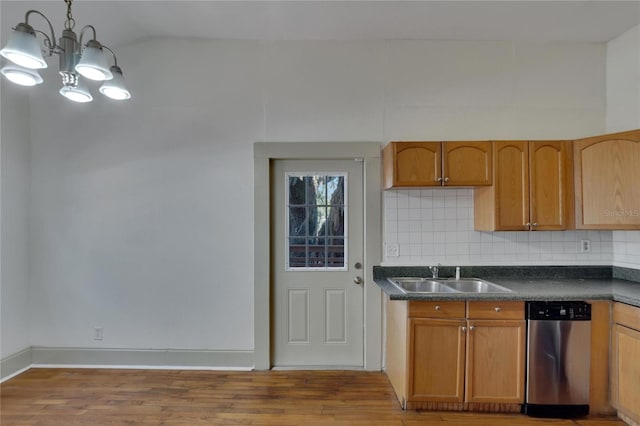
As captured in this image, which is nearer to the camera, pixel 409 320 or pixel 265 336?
pixel 409 320

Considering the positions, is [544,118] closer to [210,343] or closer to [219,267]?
[219,267]

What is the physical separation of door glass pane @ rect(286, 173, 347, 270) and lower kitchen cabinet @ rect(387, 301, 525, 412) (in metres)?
1.00

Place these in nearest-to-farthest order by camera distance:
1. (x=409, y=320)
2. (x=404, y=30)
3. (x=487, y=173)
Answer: (x=409, y=320) → (x=487, y=173) → (x=404, y=30)

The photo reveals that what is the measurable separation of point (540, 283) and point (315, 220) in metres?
1.97

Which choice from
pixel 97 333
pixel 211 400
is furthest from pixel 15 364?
pixel 211 400

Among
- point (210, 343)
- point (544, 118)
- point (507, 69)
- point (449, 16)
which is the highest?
point (449, 16)

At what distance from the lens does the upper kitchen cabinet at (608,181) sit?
8.41 ft

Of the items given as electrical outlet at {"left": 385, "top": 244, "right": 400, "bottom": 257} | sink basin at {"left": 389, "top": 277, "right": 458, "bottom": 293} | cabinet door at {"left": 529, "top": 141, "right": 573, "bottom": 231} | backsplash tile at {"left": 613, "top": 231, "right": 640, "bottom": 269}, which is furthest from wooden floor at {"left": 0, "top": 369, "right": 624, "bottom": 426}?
cabinet door at {"left": 529, "top": 141, "right": 573, "bottom": 231}

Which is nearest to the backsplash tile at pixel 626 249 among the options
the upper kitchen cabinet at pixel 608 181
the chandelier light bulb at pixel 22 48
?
the upper kitchen cabinet at pixel 608 181

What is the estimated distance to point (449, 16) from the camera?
9.13ft

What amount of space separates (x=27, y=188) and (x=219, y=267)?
75.5 inches

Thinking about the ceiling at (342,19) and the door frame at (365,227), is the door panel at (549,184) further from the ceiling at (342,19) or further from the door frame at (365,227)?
the door frame at (365,227)

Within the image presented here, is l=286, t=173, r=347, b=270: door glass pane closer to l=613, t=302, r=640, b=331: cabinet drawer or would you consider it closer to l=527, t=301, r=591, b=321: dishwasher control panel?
l=527, t=301, r=591, b=321: dishwasher control panel

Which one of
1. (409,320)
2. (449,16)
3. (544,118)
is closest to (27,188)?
(409,320)
